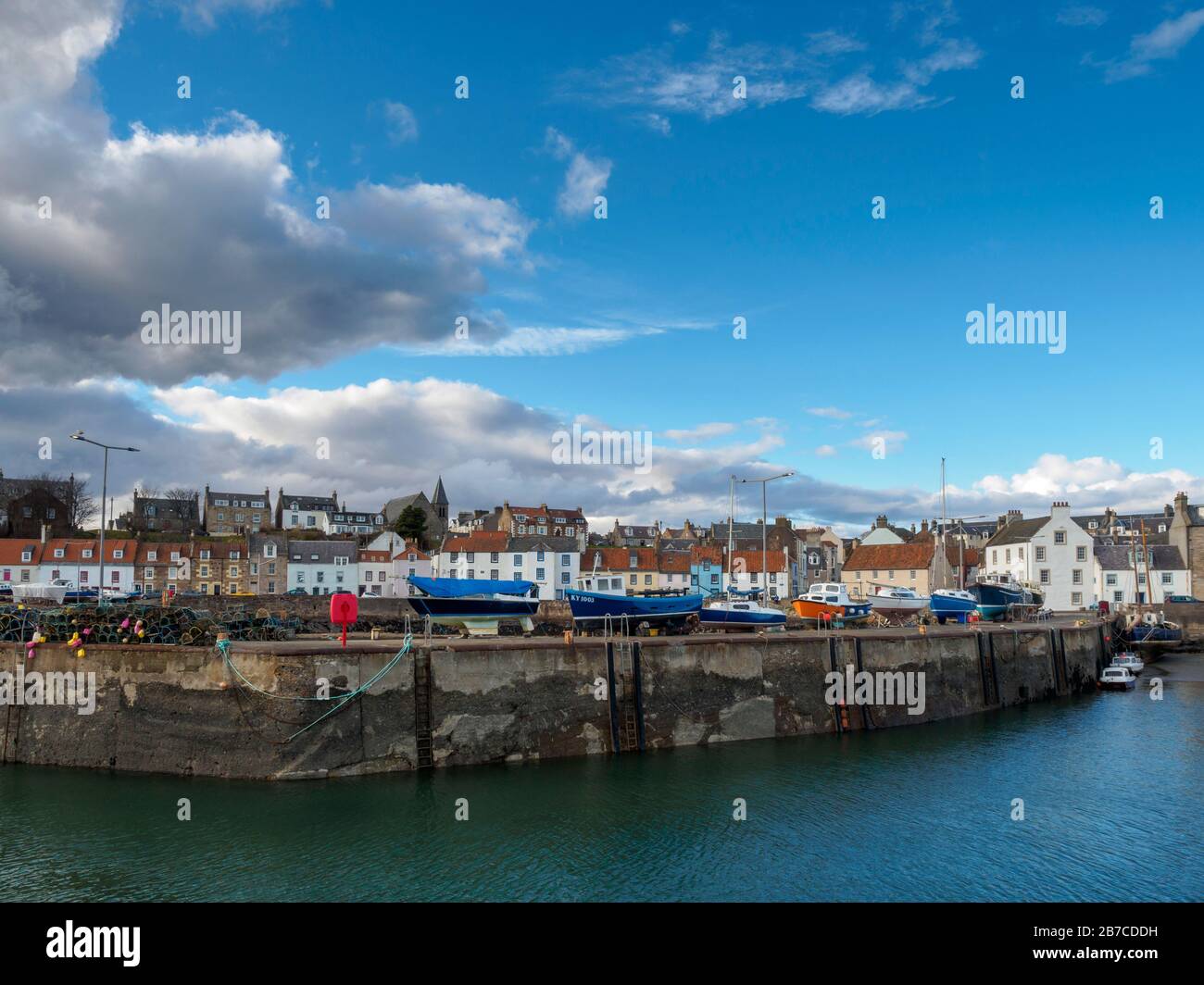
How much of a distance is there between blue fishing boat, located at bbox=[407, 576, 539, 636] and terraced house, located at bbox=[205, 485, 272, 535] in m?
87.1

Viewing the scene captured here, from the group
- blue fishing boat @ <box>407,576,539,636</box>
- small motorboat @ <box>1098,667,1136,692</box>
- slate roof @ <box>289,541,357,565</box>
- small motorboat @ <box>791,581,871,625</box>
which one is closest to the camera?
blue fishing boat @ <box>407,576,539,636</box>

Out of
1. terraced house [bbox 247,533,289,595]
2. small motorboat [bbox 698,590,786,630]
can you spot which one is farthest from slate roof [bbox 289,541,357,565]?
small motorboat [bbox 698,590,786,630]

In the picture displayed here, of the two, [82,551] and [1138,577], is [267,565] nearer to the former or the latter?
[82,551]

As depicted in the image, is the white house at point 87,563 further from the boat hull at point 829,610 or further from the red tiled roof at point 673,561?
the boat hull at point 829,610

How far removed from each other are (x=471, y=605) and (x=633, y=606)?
308 inches

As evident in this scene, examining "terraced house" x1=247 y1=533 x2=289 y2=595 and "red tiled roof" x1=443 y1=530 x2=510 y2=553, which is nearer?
"red tiled roof" x1=443 y1=530 x2=510 y2=553

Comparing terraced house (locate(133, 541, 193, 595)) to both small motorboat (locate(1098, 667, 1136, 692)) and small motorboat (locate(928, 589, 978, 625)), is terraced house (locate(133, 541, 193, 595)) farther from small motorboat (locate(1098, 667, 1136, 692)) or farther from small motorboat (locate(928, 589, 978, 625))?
small motorboat (locate(1098, 667, 1136, 692))

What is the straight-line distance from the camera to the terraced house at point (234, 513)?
118 metres

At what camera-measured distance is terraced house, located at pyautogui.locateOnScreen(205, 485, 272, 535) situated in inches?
4658

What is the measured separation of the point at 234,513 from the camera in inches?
4715

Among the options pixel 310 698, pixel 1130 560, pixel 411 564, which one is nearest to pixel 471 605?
pixel 310 698
